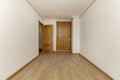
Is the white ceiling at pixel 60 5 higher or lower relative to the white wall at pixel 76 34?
higher

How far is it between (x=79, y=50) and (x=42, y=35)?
3.02 metres

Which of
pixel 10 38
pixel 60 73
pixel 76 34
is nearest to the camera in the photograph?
pixel 10 38

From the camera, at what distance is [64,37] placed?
9062mm

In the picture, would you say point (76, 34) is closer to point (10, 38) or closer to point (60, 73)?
point (60, 73)

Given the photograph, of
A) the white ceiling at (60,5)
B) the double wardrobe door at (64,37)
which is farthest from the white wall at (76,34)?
the white ceiling at (60,5)

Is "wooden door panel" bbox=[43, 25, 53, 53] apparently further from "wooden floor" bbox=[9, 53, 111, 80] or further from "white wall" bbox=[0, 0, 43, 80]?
"white wall" bbox=[0, 0, 43, 80]

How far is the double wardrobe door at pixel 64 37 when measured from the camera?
29.7ft

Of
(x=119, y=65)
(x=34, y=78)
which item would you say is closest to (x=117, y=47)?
(x=119, y=65)

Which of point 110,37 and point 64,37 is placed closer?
point 110,37

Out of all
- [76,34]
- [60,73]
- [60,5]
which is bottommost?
[60,73]

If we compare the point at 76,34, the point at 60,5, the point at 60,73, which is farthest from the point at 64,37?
the point at 60,73

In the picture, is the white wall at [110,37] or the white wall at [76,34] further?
the white wall at [76,34]

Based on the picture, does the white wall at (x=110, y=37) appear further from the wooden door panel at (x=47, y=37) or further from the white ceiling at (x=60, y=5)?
the wooden door panel at (x=47, y=37)

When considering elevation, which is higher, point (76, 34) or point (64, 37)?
point (76, 34)
